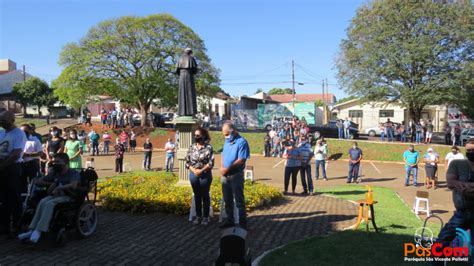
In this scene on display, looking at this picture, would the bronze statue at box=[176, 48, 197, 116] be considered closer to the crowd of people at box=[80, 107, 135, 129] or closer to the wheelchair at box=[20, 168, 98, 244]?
the wheelchair at box=[20, 168, 98, 244]

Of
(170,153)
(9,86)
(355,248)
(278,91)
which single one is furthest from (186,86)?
(278,91)

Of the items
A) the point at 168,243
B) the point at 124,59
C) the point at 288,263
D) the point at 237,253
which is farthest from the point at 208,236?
the point at 124,59

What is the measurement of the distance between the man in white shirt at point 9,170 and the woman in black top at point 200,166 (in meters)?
2.73

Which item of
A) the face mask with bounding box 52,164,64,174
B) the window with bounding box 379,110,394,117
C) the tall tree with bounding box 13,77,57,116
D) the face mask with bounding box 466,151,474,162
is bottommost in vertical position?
the face mask with bounding box 52,164,64,174

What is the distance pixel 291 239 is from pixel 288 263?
1.43 m

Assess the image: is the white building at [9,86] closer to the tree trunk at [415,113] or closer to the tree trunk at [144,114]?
the tree trunk at [144,114]

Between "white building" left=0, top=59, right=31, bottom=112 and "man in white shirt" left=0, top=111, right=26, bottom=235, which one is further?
"white building" left=0, top=59, right=31, bottom=112

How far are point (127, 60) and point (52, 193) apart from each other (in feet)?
89.7

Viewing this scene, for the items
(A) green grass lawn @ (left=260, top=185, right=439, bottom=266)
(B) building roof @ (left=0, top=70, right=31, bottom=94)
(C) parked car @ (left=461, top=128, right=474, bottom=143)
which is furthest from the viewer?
(B) building roof @ (left=0, top=70, right=31, bottom=94)

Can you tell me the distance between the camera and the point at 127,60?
3169 cm

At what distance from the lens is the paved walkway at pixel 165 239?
17.6ft

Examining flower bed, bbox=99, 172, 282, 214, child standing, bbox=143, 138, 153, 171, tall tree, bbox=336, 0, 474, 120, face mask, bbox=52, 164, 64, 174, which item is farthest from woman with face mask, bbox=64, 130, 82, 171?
tall tree, bbox=336, 0, 474, 120

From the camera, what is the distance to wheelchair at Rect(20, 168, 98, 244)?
18.9ft

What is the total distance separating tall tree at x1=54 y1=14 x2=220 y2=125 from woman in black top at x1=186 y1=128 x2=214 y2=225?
25.4m
